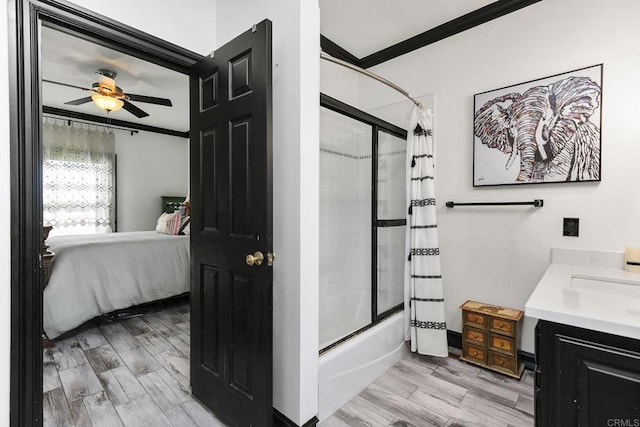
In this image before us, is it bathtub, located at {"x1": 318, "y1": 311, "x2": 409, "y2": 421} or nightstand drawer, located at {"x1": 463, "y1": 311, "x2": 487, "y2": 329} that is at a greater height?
nightstand drawer, located at {"x1": 463, "y1": 311, "x2": 487, "y2": 329}

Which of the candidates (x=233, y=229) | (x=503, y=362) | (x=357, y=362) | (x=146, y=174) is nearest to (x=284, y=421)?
(x=357, y=362)

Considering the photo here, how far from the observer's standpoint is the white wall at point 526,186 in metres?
1.82

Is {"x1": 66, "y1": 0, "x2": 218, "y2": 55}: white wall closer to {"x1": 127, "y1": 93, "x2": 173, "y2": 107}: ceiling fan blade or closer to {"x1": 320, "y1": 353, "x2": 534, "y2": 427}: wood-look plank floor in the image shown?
{"x1": 127, "y1": 93, "x2": 173, "y2": 107}: ceiling fan blade

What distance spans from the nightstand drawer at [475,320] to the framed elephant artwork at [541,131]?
101 centimetres

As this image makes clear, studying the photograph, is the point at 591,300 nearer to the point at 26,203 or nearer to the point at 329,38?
the point at 26,203

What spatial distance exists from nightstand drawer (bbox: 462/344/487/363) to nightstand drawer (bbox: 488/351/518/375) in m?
0.04

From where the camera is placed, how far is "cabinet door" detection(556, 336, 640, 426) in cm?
84

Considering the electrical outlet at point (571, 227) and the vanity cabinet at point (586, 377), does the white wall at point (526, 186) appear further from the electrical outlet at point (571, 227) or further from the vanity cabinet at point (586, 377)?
the vanity cabinet at point (586, 377)

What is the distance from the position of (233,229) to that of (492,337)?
1.98 m

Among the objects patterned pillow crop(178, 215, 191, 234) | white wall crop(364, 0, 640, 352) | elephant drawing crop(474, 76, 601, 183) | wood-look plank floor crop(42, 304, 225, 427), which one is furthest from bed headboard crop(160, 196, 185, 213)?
elephant drawing crop(474, 76, 601, 183)

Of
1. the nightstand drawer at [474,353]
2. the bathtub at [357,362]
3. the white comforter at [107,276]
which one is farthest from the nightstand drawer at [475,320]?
the white comforter at [107,276]

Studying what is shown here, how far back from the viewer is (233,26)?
1.74 m

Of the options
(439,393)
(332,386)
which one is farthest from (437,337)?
(332,386)

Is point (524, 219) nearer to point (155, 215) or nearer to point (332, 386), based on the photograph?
point (332, 386)
